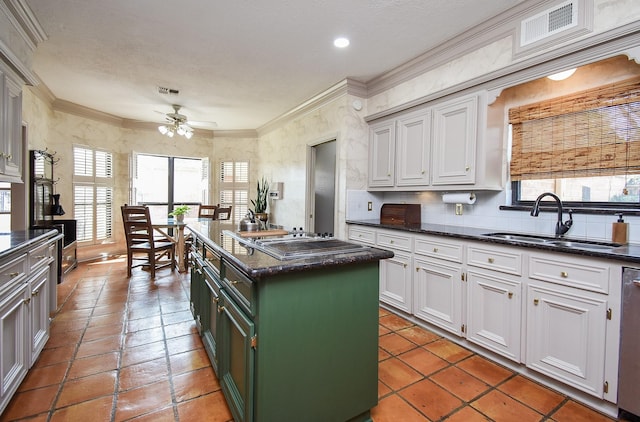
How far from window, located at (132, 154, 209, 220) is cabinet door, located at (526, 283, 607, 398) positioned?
6.04 m

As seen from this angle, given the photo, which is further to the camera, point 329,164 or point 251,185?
point 251,185

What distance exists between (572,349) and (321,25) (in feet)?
9.63

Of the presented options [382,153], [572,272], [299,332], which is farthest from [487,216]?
[299,332]

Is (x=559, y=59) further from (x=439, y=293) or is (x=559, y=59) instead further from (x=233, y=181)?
(x=233, y=181)

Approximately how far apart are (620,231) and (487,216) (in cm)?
93

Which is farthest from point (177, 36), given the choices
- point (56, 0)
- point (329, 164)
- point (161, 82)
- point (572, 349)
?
point (572, 349)

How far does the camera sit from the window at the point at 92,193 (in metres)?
5.08

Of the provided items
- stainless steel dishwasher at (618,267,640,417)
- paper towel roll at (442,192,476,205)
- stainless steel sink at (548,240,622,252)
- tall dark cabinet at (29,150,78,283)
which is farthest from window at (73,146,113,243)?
stainless steel dishwasher at (618,267,640,417)

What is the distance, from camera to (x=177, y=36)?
9.21ft

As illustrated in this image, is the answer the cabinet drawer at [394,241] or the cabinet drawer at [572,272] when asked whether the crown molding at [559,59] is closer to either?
the cabinet drawer at [572,272]

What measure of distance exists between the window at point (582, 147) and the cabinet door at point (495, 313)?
0.89 meters

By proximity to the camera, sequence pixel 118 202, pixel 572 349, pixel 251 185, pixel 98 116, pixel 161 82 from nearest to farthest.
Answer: pixel 572 349
pixel 161 82
pixel 98 116
pixel 118 202
pixel 251 185

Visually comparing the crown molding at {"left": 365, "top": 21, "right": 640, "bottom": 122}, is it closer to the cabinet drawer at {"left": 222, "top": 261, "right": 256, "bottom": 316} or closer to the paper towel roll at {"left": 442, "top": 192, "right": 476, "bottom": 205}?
the paper towel roll at {"left": 442, "top": 192, "right": 476, "bottom": 205}

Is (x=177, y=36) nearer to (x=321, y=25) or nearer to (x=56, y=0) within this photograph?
(x=56, y=0)
